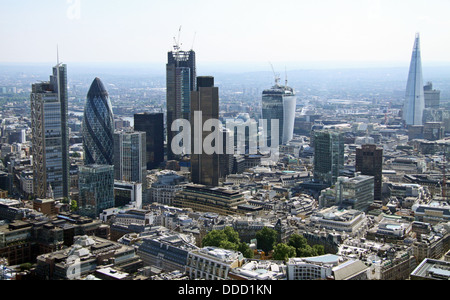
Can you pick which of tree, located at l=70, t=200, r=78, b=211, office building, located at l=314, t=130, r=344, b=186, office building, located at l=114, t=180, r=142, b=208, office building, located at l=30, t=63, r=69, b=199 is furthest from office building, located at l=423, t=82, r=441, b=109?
tree, located at l=70, t=200, r=78, b=211

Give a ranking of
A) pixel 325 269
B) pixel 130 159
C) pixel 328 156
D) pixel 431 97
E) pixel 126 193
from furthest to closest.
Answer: pixel 431 97 < pixel 328 156 < pixel 130 159 < pixel 126 193 < pixel 325 269

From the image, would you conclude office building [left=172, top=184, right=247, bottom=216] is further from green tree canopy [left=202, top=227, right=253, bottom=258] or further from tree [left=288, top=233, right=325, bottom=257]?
tree [left=288, top=233, right=325, bottom=257]

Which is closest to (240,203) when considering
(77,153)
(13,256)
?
(13,256)

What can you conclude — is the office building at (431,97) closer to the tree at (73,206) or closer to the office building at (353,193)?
the office building at (353,193)

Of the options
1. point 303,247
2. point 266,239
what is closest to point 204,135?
point 266,239

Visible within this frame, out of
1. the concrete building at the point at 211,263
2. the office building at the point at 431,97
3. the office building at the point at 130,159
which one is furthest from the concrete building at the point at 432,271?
the office building at the point at 431,97

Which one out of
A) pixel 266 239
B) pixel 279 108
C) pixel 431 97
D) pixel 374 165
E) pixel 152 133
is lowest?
Answer: pixel 266 239

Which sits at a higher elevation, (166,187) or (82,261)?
(82,261)

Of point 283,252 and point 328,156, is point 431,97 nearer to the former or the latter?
point 328,156

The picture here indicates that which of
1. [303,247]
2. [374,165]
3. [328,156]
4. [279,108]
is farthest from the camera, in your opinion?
[279,108]
